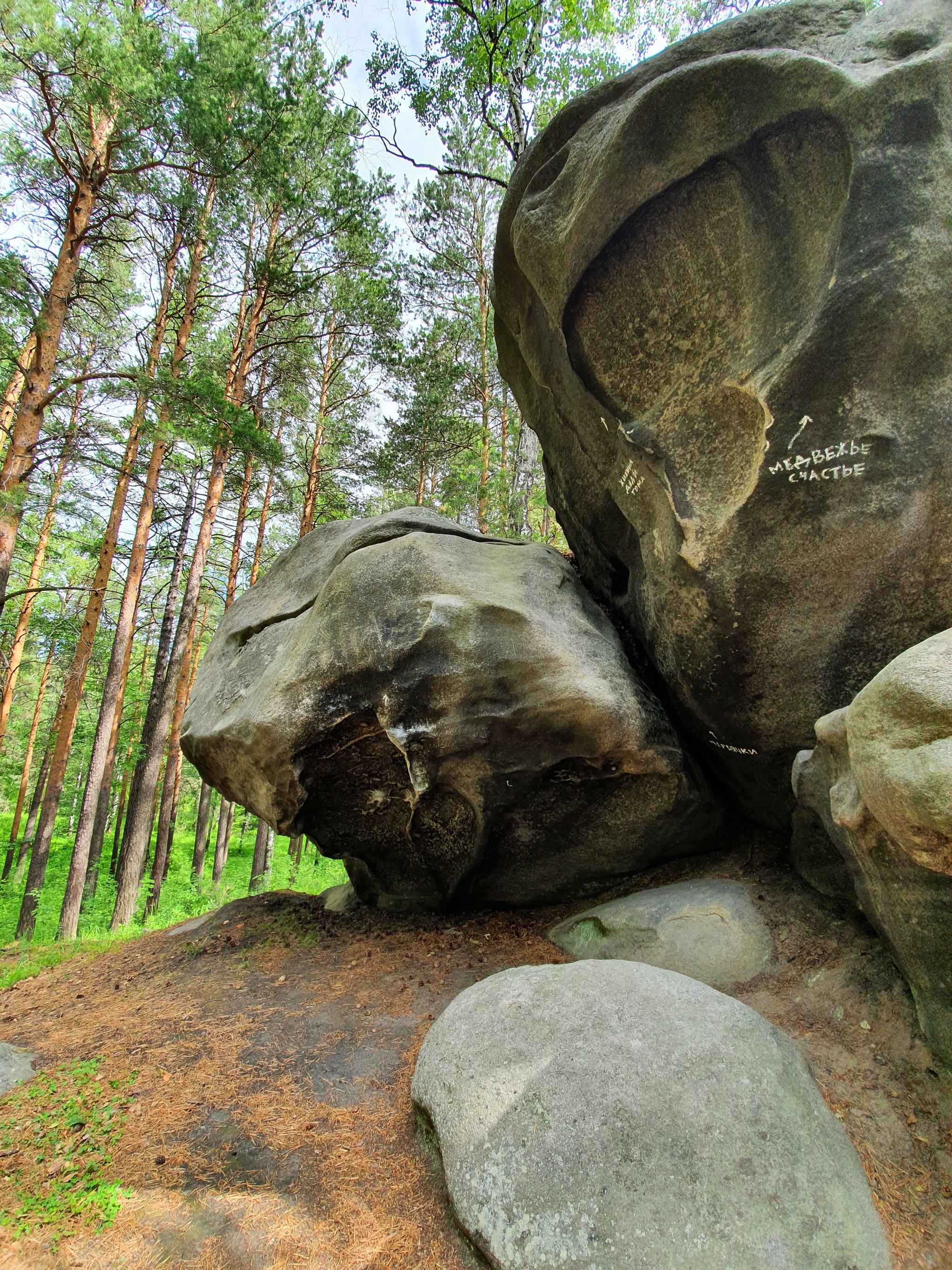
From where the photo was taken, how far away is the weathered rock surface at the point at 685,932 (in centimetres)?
470

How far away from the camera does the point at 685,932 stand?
16.5 ft

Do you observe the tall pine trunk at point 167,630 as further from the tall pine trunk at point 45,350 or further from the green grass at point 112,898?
the tall pine trunk at point 45,350

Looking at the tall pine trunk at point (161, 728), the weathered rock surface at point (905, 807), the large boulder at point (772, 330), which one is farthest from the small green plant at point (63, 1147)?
the tall pine trunk at point (161, 728)

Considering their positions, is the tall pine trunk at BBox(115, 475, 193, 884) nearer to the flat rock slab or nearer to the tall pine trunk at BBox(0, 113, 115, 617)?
the tall pine trunk at BBox(0, 113, 115, 617)

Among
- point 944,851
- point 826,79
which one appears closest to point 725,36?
point 826,79

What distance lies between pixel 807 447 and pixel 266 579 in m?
6.11

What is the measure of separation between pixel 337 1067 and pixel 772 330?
604 cm

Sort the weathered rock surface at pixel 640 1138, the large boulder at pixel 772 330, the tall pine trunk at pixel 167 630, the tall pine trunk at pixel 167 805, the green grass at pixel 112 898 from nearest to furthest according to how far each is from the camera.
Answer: the weathered rock surface at pixel 640 1138 < the large boulder at pixel 772 330 < the green grass at pixel 112 898 < the tall pine trunk at pixel 167 630 < the tall pine trunk at pixel 167 805

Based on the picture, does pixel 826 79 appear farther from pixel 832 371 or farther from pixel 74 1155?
pixel 74 1155

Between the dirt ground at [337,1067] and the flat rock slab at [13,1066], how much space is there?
0.12 metres

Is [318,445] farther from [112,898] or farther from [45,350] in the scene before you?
[112,898]

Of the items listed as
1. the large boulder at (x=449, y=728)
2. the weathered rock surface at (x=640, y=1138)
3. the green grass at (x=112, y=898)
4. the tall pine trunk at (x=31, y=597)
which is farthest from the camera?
the tall pine trunk at (x=31, y=597)

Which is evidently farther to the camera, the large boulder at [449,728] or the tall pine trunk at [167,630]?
the tall pine trunk at [167,630]

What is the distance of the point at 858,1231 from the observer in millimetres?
2814
